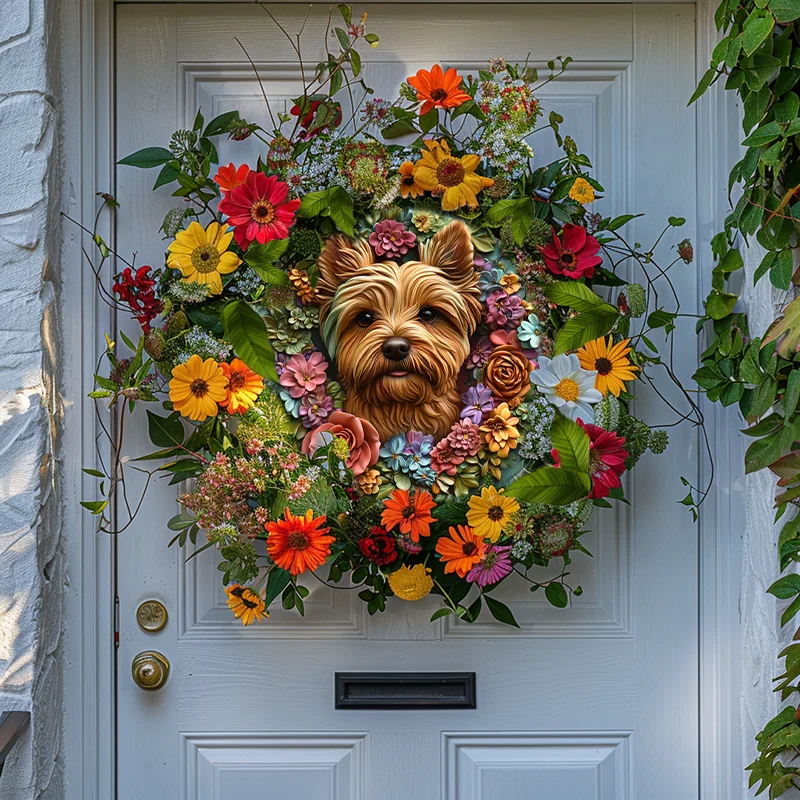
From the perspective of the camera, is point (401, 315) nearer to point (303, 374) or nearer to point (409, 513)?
point (303, 374)

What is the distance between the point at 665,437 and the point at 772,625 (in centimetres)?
32

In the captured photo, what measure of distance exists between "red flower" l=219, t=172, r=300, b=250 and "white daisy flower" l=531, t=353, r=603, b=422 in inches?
17.2

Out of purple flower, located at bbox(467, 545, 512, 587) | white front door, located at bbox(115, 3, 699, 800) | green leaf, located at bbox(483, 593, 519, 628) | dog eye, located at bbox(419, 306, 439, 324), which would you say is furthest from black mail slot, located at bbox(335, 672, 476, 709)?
dog eye, located at bbox(419, 306, 439, 324)

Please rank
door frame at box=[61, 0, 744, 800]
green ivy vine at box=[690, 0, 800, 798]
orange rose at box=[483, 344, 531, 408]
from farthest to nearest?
door frame at box=[61, 0, 744, 800] < orange rose at box=[483, 344, 531, 408] < green ivy vine at box=[690, 0, 800, 798]

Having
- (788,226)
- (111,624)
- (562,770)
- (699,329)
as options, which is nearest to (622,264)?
(699,329)

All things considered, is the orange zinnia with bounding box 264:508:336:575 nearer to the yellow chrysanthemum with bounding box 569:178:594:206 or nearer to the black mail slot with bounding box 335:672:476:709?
the black mail slot with bounding box 335:672:476:709

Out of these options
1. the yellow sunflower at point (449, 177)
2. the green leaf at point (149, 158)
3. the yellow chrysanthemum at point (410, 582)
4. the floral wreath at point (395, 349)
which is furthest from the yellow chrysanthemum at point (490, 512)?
the green leaf at point (149, 158)

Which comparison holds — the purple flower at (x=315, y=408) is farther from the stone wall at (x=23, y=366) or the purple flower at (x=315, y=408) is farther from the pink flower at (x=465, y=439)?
the stone wall at (x=23, y=366)

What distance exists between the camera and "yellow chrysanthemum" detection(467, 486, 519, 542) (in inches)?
47.8

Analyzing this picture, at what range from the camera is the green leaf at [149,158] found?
4.30 ft

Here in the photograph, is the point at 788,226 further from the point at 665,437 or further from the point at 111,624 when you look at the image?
the point at 111,624

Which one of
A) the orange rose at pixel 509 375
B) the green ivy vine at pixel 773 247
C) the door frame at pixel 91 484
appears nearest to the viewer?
the green ivy vine at pixel 773 247

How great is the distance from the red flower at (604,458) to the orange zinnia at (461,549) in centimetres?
19

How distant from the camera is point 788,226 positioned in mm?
1203
